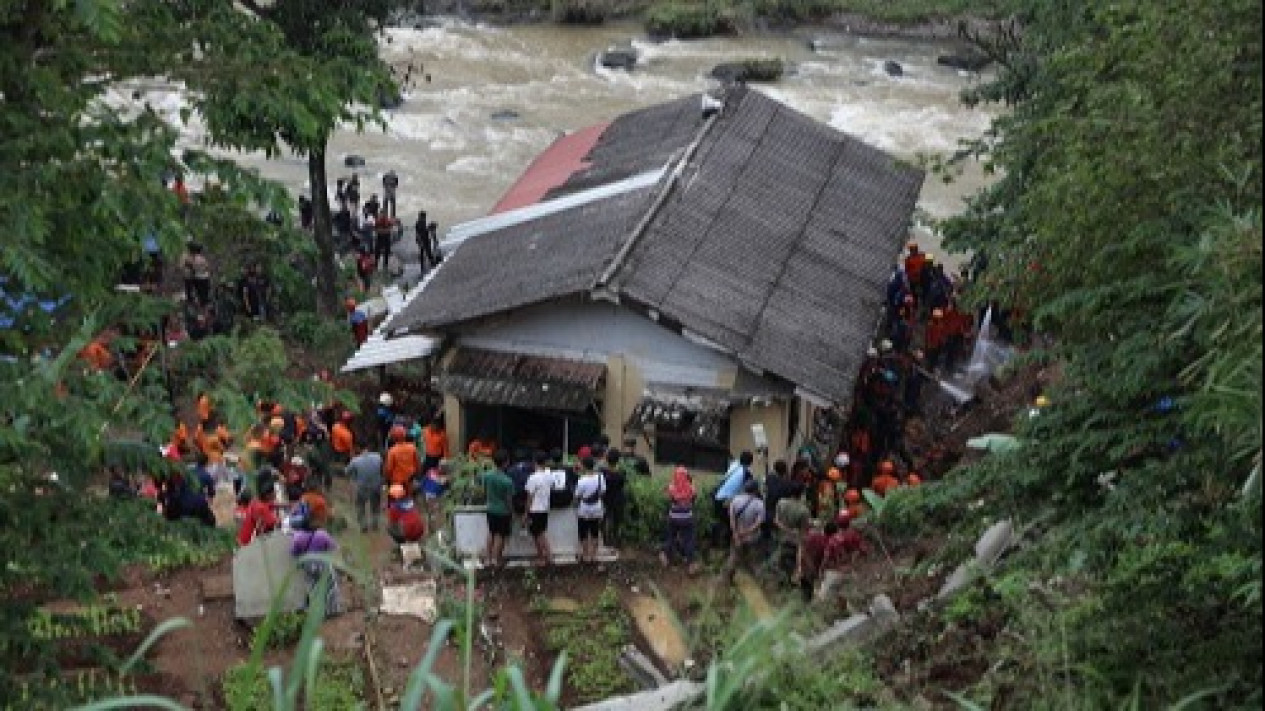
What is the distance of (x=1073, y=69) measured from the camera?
13359 mm

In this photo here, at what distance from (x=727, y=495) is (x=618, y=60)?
1040 inches

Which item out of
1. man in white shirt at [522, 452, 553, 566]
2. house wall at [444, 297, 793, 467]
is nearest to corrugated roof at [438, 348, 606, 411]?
house wall at [444, 297, 793, 467]

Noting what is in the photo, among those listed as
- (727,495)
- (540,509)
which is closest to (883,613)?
(727,495)

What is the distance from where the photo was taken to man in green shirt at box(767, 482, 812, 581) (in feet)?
46.0

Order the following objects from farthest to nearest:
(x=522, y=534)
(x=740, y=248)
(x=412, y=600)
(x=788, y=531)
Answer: (x=740, y=248) < (x=522, y=534) < (x=788, y=531) < (x=412, y=600)

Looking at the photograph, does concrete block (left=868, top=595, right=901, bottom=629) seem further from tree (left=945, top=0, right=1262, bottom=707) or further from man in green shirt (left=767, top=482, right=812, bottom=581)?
man in green shirt (left=767, top=482, right=812, bottom=581)

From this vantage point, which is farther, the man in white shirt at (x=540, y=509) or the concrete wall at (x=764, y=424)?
the concrete wall at (x=764, y=424)

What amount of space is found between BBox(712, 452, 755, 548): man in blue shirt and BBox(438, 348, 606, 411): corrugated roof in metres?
2.88

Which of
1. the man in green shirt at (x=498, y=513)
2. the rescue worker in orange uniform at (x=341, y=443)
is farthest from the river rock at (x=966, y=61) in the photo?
the man in green shirt at (x=498, y=513)

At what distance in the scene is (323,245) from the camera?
2292cm

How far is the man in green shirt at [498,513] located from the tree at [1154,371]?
490 cm

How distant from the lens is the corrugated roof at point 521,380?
58.2 feet

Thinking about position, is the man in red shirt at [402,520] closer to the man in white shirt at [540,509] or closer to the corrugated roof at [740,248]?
the man in white shirt at [540,509]

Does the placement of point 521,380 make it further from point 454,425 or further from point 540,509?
point 540,509
